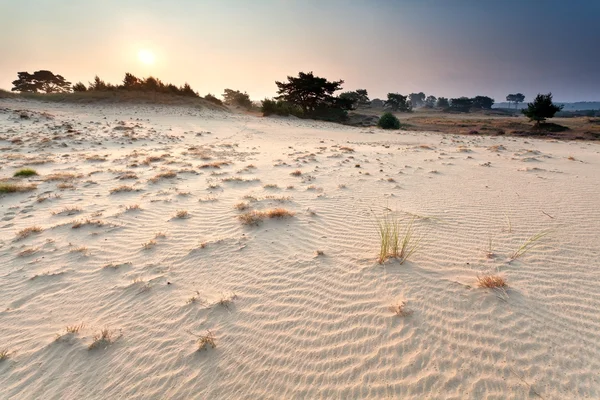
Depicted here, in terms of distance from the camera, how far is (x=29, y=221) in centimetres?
524

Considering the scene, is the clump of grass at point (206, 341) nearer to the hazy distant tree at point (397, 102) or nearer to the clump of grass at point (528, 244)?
the clump of grass at point (528, 244)

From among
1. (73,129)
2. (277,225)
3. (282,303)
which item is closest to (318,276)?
(282,303)

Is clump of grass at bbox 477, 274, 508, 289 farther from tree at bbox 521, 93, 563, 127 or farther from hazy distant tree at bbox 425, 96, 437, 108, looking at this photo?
hazy distant tree at bbox 425, 96, 437, 108

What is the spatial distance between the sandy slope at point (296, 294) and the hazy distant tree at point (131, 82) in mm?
27083

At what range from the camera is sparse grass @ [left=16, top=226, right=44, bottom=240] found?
15.4 ft

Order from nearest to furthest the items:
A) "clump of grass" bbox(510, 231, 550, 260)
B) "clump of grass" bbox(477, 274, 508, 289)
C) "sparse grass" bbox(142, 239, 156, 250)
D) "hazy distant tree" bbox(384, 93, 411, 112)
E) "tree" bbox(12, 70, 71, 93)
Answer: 1. "clump of grass" bbox(477, 274, 508, 289)
2. "clump of grass" bbox(510, 231, 550, 260)
3. "sparse grass" bbox(142, 239, 156, 250)
4. "tree" bbox(12, 70, 71, 93)
5. "hazy distant tree" bbox(384, 93, 411, 112)

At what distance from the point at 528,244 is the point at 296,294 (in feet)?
12.3

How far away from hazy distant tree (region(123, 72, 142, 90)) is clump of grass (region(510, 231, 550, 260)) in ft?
114

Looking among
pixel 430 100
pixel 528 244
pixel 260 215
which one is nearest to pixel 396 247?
pixel 528 244

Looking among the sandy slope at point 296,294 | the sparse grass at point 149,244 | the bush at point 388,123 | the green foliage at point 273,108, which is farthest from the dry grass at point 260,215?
the bush at point 388,123

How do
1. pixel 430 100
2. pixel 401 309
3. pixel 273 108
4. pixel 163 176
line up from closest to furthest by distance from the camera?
pixel 401 309
pixel 163 176
pixel 273 108
pixel 430 100

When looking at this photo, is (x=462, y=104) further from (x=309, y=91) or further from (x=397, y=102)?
(x=309, y=91)

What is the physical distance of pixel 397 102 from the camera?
3044 inches

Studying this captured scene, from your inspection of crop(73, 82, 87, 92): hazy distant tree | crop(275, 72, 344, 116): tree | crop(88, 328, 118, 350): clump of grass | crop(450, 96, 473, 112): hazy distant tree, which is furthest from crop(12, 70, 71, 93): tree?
crop(450, 96, 473, 112): hazy distant tree
